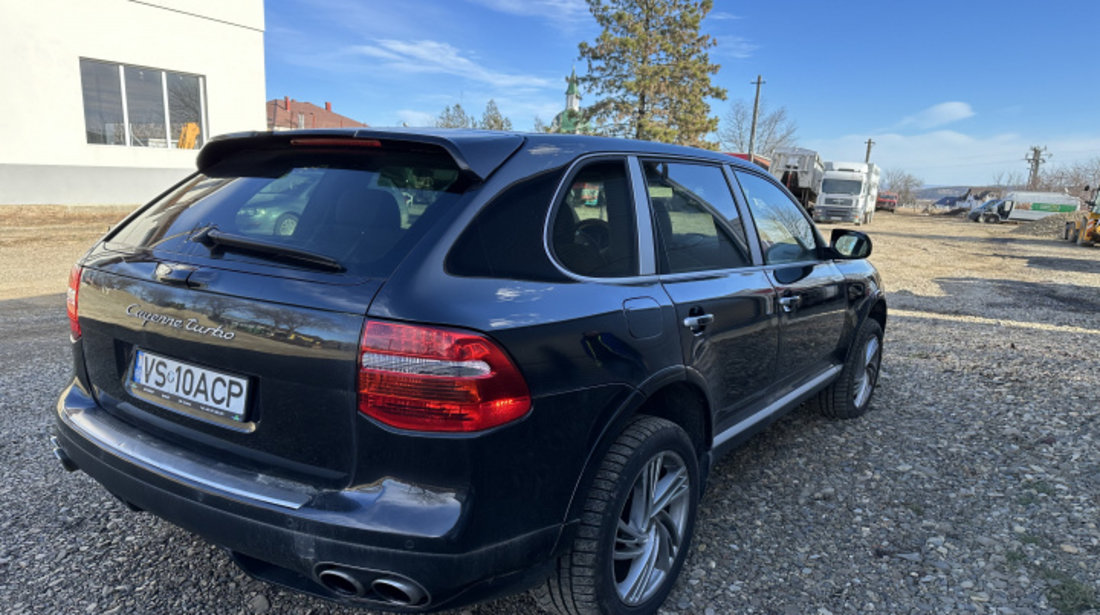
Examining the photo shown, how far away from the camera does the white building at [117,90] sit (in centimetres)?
1381

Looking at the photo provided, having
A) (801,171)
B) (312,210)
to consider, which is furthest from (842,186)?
(312,210)

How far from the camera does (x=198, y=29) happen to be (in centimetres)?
1622

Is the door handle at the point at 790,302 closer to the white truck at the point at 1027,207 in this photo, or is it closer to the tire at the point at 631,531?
the tire at the point at 631,531

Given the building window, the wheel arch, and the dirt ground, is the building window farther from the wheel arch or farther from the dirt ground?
the wheel arch

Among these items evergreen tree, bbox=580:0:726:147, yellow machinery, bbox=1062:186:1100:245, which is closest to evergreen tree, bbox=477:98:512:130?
evergreen tree, bbox=580:0:726:147

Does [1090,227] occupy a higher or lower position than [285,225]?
lower

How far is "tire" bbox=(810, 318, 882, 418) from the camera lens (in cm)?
431

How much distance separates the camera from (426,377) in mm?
1699

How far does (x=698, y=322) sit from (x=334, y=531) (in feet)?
4.82

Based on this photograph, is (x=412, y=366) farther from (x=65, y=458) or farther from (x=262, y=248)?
(x=65, y=458)

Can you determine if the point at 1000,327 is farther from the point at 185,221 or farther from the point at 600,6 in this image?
the point at 600,6

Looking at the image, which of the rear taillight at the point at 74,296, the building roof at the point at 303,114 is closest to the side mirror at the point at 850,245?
the rear taillight at the point at 74,296

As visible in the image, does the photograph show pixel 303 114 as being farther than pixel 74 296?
Yes

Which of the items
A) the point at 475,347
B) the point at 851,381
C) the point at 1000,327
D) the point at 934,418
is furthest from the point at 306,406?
the point at 1000,327
